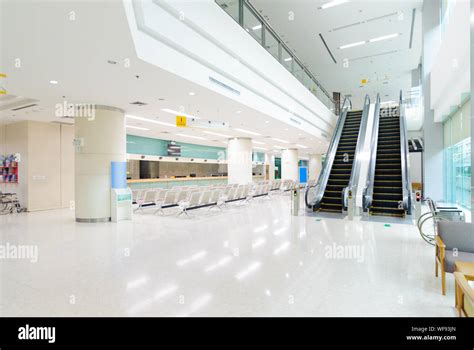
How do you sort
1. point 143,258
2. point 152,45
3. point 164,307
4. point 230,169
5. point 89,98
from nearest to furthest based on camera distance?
point 164,307, point 143,258, point 152,45, point 89,98, point 230,169

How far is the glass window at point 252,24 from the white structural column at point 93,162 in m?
4.92

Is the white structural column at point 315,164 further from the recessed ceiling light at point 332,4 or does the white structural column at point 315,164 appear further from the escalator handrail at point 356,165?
the recessed ceiling light at point 332,4

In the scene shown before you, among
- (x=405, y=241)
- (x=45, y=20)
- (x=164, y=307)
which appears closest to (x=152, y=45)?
(x=45, y=20)

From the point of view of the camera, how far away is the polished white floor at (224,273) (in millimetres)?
2986

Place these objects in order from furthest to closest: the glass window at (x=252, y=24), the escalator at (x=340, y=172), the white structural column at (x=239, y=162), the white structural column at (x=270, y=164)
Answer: the white structural column at (x=270, y=164) → the white structural column at (x=239, y=162) → the escalator at (x=340, y=172) → the glass window at (x=252, y=24)

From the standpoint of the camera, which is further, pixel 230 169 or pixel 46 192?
pixel 230 169

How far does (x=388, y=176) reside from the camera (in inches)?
371

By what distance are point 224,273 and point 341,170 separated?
7.82m

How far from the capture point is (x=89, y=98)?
7.51 m

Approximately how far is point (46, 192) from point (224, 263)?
9.51 meters

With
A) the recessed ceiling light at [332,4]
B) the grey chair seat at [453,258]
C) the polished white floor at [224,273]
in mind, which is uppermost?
the recessed ceiling light at [332,4]

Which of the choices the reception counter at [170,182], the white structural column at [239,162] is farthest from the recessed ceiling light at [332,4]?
the reception counter at [170,182]

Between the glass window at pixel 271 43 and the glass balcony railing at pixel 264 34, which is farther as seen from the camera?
the glass window at pixel 271 43
